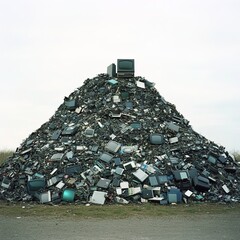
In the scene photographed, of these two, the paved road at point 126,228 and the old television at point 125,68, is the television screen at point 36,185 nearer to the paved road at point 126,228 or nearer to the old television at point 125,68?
the paved road at point 126,228

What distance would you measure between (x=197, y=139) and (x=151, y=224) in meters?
9.11

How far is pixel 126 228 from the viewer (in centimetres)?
1143

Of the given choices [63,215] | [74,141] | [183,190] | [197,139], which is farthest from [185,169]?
[63,215]

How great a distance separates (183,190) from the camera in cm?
1731

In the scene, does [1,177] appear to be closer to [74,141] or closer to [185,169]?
[74,141]

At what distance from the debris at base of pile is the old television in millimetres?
242

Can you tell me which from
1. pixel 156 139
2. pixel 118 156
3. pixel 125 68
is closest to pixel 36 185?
pixel 118 156

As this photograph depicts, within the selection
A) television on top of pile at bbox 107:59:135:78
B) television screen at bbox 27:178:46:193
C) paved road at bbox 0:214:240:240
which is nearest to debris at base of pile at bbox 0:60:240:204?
television screen at bbox 27:178:46:193

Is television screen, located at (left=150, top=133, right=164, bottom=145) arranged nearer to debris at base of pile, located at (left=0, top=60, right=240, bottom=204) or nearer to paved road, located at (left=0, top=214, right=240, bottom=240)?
debris at base of pile, located at (left=0, top=60, right=240, bottom=204)

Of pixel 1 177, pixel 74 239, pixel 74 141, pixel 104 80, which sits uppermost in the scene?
pixel 104 80

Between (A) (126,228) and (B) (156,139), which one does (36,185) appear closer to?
(B) (156,139)

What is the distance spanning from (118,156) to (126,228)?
6983mm

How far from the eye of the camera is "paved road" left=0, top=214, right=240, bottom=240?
1023 centimetres

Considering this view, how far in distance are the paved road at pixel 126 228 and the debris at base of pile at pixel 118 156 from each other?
11.4 feet
